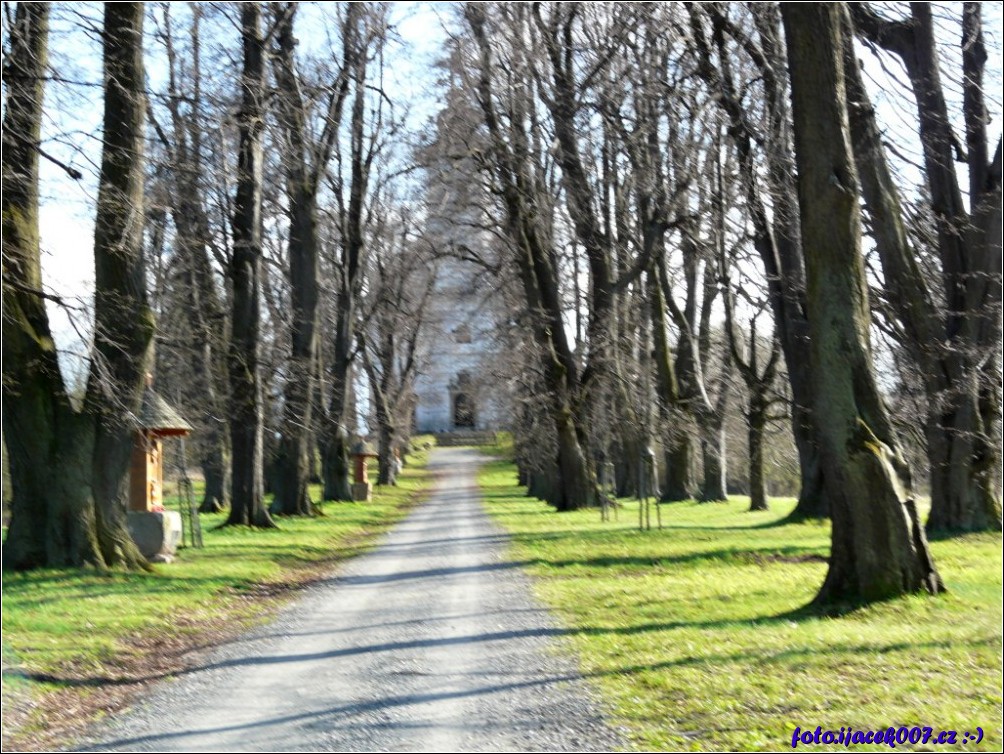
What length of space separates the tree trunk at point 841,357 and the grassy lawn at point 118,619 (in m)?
6.50

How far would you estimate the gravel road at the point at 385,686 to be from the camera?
761 centimetres

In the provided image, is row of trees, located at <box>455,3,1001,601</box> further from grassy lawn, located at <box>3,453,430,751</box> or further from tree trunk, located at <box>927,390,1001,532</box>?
grassy lawn, located at <box>3,453,430,751</box>

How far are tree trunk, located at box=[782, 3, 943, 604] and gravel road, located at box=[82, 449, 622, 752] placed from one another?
3293 mm

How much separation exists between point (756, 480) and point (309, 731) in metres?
27.7

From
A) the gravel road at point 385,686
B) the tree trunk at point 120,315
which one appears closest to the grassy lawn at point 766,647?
the gravel road at point 385,686

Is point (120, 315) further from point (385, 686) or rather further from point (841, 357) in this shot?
point (841, 357)

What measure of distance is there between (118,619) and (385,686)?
5.09 metres

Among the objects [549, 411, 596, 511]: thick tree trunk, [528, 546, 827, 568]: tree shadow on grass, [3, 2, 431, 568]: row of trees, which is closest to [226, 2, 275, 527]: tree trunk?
[3, 2, 431, 568]: row of trees

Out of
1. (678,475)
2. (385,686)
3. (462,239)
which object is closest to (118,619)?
(385,686)

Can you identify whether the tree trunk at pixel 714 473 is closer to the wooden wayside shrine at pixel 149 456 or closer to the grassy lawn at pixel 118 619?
the grassy lawn at pixel 118 619

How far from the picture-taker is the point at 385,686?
30.2 feet

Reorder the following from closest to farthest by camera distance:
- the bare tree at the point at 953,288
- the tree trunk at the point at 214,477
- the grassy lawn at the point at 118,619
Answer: the grassy lawn at the point at 118,619, the bare tree at the point at 953,288, the tree trunk at the point at 214,477

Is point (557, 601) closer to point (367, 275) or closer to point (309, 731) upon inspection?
point (309, 731)

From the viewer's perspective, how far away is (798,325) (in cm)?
2450
